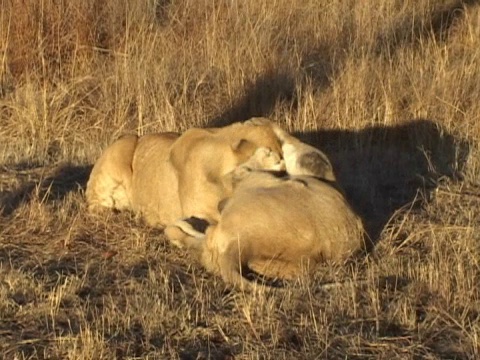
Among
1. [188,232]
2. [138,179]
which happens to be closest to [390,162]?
[138,179]

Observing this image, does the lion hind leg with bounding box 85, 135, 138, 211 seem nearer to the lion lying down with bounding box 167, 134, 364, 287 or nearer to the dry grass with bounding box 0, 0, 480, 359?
the dry grass with bounding box 0, 0, 480, 359

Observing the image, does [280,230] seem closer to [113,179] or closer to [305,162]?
[305,162]

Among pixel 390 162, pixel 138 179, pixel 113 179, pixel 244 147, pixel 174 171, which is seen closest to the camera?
pixel 244 147

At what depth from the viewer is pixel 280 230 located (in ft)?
17.1

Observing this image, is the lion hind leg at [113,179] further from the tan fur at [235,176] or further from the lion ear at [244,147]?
the lion ear at [244,147]

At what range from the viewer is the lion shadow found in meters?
6.93

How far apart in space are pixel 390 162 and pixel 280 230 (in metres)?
2.94

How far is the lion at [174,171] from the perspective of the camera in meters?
6.11

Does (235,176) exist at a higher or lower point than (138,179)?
higher

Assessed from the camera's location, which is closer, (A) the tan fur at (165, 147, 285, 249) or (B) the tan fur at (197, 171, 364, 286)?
(B) the tan fur at (197, 171, 364, 286)

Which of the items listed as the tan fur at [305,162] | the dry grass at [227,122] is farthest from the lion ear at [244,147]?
the dry grass at [227,122]

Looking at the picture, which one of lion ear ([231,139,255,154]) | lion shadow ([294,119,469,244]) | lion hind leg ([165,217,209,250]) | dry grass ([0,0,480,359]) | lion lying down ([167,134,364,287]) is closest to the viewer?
dry grass ([0,0,480,359])

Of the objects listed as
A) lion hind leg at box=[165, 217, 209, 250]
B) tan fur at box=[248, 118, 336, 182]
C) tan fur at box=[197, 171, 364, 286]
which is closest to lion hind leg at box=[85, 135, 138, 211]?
lion hind leg at box=[165, 217, 209, 250]

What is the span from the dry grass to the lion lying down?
0.11 m
